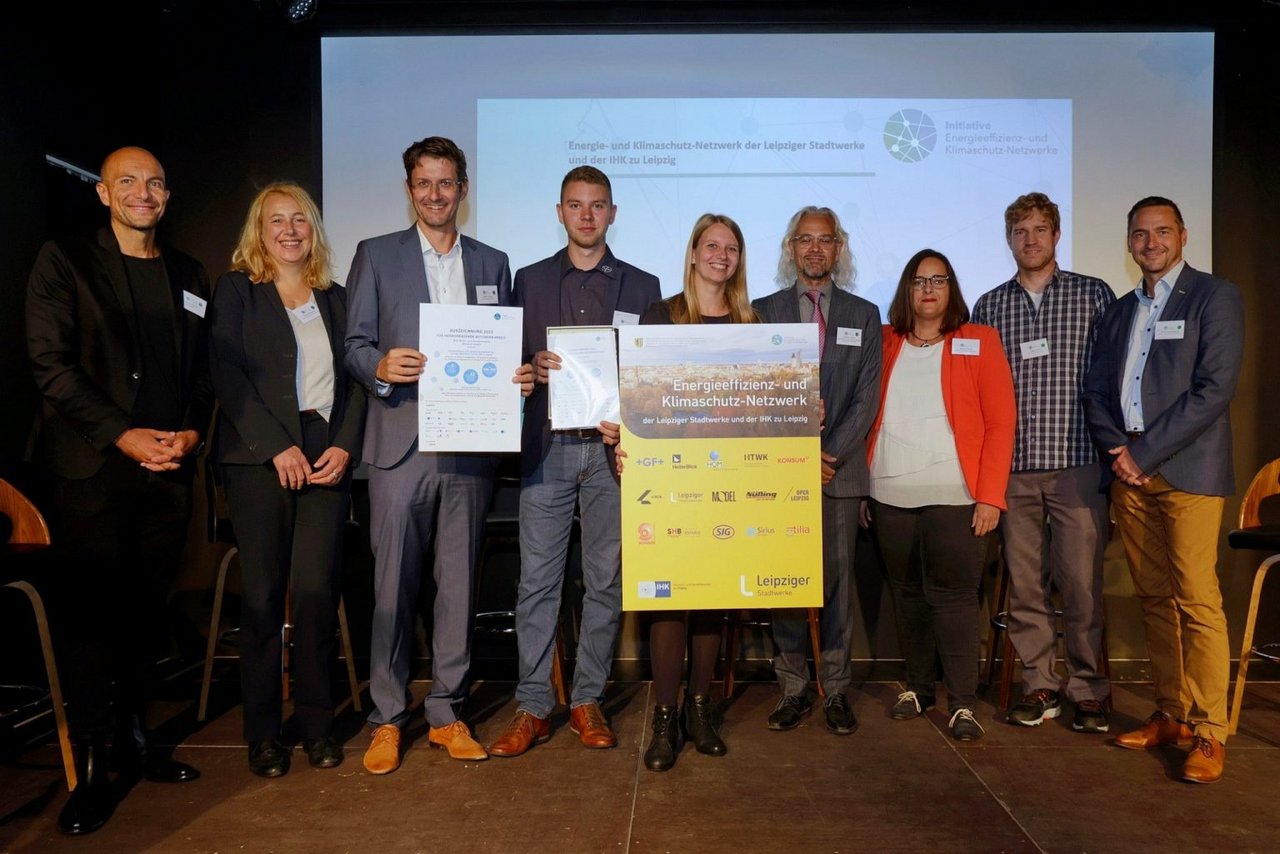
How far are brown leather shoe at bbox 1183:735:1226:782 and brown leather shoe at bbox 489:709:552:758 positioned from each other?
207 cm

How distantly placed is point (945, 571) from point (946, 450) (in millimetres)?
438

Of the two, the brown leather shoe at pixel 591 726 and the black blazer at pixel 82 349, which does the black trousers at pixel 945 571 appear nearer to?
the brown leather shoe at pixel 591 726

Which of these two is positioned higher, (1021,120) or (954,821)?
(1021,120)

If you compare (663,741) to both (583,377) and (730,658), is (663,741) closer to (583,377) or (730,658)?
(730,658)

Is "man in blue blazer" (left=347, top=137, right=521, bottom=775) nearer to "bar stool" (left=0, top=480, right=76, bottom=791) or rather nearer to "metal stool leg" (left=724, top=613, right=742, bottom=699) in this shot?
"bar stool" (left=0, top=480, right=76, bottom=791)

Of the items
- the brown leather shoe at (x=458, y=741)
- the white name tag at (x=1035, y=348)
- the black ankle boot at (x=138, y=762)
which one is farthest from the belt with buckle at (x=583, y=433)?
the white name tag at (x=1035, y=348)

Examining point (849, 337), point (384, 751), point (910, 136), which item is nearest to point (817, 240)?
point (849, 337)

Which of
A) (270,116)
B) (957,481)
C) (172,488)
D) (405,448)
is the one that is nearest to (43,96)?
(270,116)

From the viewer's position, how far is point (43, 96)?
12.4ft

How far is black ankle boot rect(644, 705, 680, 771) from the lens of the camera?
116 inches

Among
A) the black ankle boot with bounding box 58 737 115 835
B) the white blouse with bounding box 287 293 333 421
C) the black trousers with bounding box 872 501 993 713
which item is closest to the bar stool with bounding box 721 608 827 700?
the black trousers with bounding box 872 501 993 713

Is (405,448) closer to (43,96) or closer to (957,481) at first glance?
(957,481)

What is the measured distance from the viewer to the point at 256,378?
9.72 feet

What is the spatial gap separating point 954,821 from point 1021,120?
10.3ft
